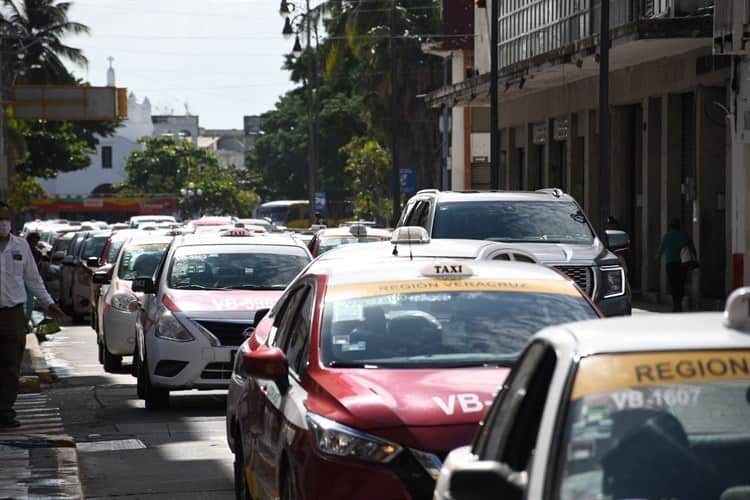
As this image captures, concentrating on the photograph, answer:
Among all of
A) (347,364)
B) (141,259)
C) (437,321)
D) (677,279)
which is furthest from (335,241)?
(347,364)

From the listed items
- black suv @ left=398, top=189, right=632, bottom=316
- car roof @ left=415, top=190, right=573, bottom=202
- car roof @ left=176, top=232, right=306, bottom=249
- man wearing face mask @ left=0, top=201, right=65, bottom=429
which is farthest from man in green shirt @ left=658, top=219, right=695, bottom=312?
man wearing face mask @ left=0, top=201, right=65, bottom=429

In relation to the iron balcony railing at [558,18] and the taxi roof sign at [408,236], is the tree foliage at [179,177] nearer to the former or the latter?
the iron balcony railing at [558,18]

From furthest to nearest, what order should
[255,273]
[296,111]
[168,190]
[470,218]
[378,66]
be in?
1. [168,190]
2. [296,111]
3. [378,66]
4. [470,218]
5. [255,273]

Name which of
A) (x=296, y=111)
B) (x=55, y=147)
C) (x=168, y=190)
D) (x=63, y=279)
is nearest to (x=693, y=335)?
(x=63, y=279)

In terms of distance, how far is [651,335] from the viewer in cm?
477

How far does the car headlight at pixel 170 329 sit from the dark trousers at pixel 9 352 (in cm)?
167

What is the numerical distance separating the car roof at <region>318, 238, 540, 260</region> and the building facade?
13.4 metres

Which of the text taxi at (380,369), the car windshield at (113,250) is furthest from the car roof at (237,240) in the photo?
the car windshield at (113,250)

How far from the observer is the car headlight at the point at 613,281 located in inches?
701

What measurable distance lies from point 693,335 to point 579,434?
45 cm

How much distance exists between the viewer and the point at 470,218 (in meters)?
18.8

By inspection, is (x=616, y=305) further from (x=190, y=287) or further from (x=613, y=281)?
(x=190, y=287)

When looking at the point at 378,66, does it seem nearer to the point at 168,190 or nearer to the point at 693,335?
the point at 693,335

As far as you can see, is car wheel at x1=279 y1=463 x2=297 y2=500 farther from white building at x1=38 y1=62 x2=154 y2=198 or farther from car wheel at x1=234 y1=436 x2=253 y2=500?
white building at x1=38 y1=62 x2=154 y2=198
